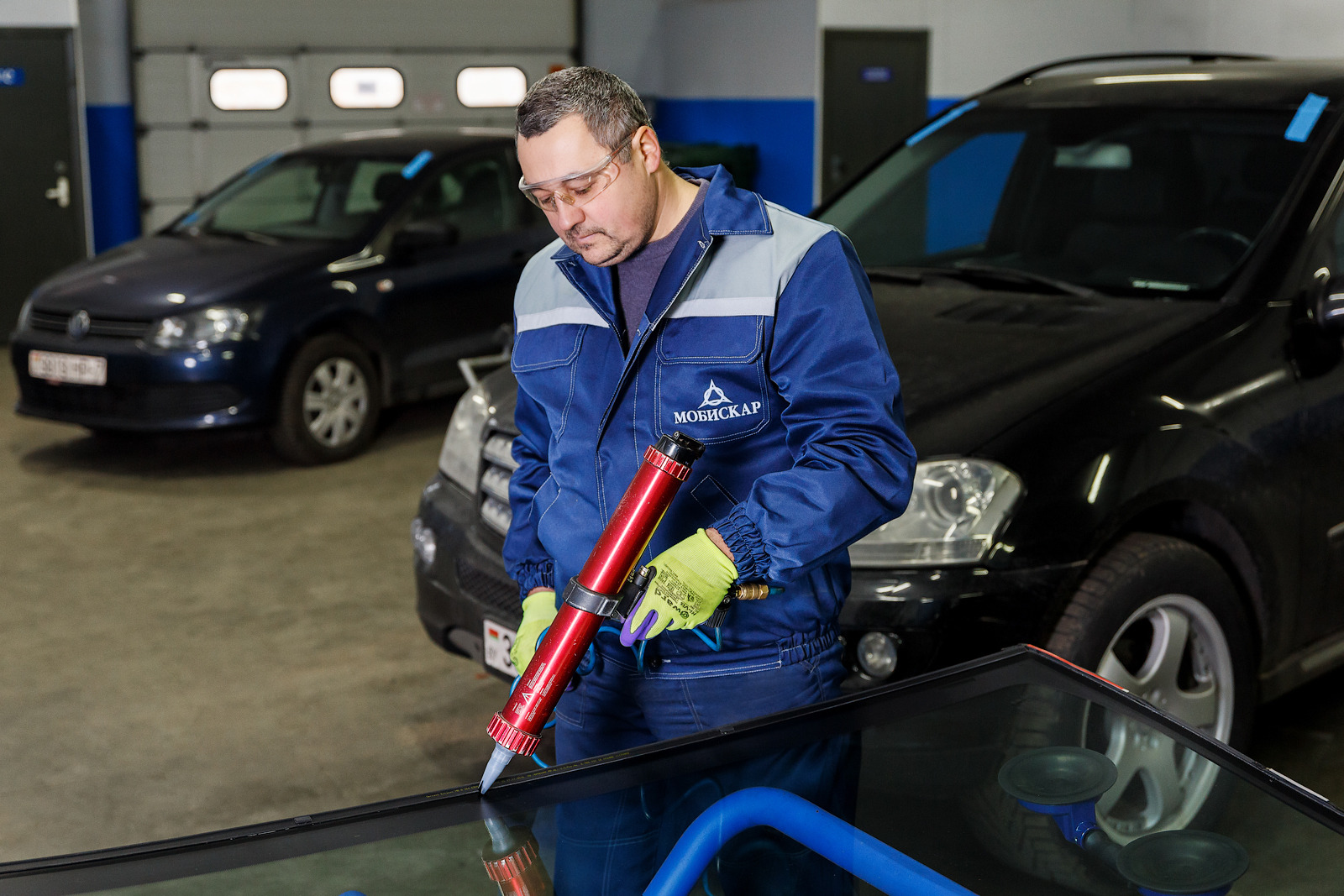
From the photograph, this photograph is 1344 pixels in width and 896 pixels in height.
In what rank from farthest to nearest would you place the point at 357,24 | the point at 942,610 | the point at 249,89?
the point at 357,24, the point at 249,89, the point at 942,610

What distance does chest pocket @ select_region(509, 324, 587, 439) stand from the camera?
1942 millimetres

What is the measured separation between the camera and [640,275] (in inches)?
76.5

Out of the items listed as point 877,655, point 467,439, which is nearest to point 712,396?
point 877,655

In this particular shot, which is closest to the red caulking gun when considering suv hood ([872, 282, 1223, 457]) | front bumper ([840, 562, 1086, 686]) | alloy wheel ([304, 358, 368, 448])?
front bumper ([840, 562, 1086, 686])

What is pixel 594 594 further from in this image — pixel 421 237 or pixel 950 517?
pixel 421 237

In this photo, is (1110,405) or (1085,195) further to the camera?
(1085,195)

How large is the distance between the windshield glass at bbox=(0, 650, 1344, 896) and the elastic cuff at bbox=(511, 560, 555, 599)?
67 cm

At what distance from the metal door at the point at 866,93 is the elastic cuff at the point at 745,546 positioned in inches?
368

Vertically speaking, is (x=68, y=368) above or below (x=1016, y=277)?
below

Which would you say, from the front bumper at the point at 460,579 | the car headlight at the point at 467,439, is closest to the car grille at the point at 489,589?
the front bumper at the point at 460,579

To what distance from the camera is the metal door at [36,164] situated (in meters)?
9.41

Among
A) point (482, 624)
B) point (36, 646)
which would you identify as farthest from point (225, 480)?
point (482, 624)

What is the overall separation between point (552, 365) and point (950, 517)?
3.18 ft

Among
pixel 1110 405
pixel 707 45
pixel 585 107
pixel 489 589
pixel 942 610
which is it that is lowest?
pixel 489 589
